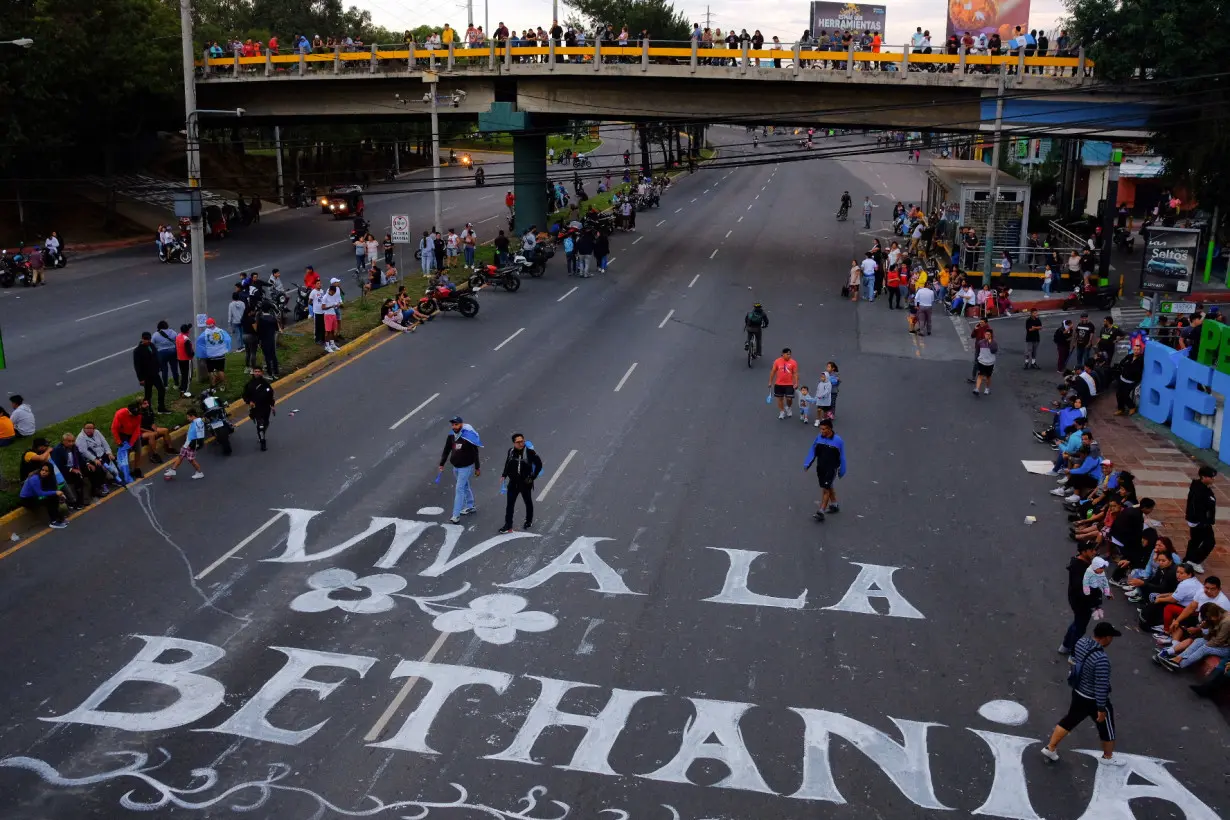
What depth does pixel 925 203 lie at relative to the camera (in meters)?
62.2

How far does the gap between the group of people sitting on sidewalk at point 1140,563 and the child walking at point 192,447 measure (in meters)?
14.0

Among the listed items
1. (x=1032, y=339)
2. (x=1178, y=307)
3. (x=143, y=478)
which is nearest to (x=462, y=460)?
(x=143, y=478)

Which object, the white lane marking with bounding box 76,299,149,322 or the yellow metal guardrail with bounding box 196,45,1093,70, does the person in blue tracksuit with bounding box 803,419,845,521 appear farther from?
the yellow metal guardrail with bounding box 196,45,1093,70

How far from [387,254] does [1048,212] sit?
1224 inches

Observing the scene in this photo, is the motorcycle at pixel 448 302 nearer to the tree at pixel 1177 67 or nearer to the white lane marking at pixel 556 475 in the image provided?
the white lane marking at pixel 556 475

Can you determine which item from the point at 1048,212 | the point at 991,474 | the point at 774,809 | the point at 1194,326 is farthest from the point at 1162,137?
the point at 774,809

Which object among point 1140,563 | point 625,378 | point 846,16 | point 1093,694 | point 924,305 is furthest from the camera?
point 846,16

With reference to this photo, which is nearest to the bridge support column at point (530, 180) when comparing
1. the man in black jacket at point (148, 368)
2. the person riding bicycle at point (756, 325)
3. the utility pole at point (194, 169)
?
the person riding bicycle at point (756, 325)

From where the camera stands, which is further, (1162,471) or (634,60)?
(634,60)

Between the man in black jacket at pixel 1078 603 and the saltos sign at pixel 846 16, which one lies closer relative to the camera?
the man in black jacket at pixel 1078 603

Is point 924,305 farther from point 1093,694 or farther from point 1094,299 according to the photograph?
point 1093,694

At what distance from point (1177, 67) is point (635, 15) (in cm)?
4772

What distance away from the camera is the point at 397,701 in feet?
41.5

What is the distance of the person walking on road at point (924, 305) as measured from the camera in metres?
31.7
